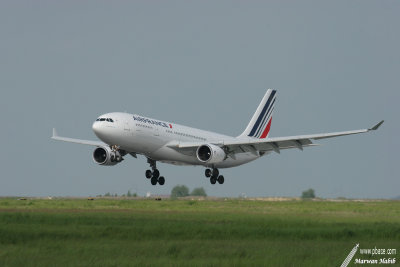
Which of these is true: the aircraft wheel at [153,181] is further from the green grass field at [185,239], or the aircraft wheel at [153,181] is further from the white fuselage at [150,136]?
the green grass field at [185,239]

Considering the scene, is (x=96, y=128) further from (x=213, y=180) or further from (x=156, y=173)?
(x=213, y=180)

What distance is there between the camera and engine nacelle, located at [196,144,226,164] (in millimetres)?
55688

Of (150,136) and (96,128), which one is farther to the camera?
(150,136)

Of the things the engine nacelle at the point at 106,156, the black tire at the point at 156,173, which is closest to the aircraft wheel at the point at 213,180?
the black tire at the point at 156,173

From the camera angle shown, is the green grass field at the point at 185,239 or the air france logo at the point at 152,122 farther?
the air france logo at the point at 152,122

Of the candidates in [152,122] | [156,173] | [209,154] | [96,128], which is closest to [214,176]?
[209,154]

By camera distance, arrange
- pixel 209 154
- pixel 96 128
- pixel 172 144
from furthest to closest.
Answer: pixel 209 154 → pixel 172 144 → pixel 96 128

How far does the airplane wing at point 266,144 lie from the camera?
54312 millimetres

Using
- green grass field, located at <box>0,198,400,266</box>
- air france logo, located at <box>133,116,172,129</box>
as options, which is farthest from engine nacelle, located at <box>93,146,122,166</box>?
green grass field, located at <box>0,198,400,266</box>

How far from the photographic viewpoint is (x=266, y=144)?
58.2m

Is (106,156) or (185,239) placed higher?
(106,156)

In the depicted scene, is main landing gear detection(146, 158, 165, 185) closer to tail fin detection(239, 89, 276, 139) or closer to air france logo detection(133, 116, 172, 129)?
air france logo detection(133, 116, 172, 129)

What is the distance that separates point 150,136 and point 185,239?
27844 mm

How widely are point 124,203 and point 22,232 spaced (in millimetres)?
21212
